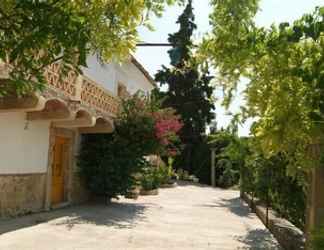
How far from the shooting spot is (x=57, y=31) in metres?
1.90

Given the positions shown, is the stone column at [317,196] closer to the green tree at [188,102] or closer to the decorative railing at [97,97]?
the decorative railing at [97,97]

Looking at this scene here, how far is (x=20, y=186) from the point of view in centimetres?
1057

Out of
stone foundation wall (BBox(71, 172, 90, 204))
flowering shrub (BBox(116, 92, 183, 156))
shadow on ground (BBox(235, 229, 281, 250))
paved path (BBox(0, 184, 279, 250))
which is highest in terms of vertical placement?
flowering shrub (BBox(116, 92, 183, 156))

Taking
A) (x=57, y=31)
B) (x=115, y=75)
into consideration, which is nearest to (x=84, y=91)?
(x=115, y=75)

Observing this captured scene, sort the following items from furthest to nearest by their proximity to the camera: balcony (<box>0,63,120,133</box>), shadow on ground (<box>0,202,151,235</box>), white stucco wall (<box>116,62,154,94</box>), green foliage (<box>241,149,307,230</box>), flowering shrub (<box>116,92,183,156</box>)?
1. white stucco wall (<box>116,62,154,94</box>)
2. flowering shrub (<box>116,92,183,156</box>)
3. green foliage (<box>241,149,307,230</box>)
4. balcony (<box>0,63,120,133</box>)
5. shadow on ground (<box>0,202,151,235</box>)

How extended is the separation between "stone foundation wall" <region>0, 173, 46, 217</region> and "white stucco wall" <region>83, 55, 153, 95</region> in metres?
4.20

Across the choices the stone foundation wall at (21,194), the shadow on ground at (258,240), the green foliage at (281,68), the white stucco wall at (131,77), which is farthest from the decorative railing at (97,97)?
the green foliage at (281,68)

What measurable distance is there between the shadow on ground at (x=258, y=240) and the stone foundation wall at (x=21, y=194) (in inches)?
205

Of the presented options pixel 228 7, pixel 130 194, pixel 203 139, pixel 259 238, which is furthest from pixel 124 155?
pixel 203 139

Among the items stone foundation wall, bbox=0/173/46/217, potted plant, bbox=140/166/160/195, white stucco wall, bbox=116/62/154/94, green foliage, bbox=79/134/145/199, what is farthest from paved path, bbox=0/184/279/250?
white stucco wall, bbox=116/62/154/94

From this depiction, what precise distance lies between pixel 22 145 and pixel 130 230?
352 centimetres

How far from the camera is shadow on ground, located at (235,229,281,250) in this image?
8.34 m

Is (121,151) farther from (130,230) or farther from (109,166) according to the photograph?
(130,230)

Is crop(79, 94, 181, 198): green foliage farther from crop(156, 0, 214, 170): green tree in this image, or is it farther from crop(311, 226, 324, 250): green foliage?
crop(156, 0, 214, 170): green tree
